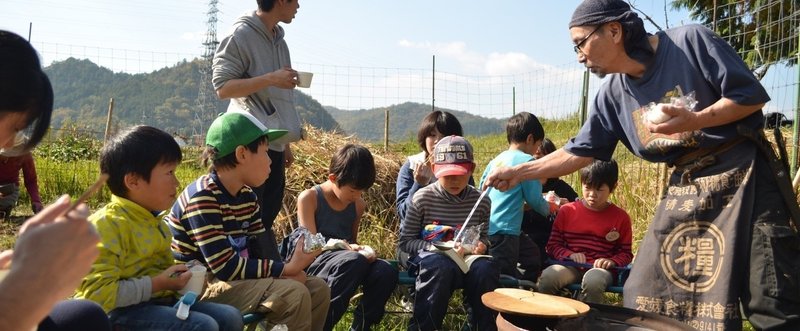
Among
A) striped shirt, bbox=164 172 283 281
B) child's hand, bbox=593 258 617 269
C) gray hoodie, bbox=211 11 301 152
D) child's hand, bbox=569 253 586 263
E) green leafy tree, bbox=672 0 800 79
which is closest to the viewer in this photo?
striped shirt, bbox=164 172 283 281

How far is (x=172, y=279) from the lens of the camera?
256 centimetres

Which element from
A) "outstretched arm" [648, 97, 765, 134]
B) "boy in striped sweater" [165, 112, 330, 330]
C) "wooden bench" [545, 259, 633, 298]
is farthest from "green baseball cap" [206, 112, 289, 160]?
"wooden bench" [545, 259, 633, 298]

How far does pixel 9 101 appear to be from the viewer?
1.53m

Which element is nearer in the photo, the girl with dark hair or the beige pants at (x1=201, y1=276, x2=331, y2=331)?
the girl with dark hair

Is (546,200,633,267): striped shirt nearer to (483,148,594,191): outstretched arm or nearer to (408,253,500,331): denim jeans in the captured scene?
(408,253,500,331): denim jeans

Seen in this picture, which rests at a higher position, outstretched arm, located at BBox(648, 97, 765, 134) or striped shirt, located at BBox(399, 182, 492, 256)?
outstretched arm, located at BBox(648, 97, 765, 134)

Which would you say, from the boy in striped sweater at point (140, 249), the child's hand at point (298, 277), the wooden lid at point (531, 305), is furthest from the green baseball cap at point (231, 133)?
the wooden lid at point (531, 305)

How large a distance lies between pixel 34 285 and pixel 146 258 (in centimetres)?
149

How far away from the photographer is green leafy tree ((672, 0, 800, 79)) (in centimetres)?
648

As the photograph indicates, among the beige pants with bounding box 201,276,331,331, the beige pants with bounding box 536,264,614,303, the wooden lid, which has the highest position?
the wooden lid

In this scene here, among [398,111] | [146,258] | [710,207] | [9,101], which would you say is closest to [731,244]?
[710,207]

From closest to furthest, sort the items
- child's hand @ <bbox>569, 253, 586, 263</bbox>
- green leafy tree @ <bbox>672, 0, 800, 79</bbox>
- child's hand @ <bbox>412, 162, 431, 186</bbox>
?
child's hand @ <bbox>569, 253, 586, 263</bbox> < child's hand @ <bbox>412, 162, 431, 186</bbox> < green leafy tree @ <bbox>672, 0, 800, 79</bbox>

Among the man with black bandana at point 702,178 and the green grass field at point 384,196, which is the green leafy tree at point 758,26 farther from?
the man with black bandana at point 702,178

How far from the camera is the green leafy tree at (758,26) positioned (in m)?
6.48
